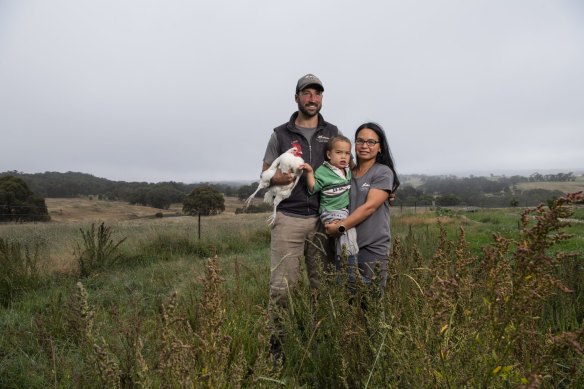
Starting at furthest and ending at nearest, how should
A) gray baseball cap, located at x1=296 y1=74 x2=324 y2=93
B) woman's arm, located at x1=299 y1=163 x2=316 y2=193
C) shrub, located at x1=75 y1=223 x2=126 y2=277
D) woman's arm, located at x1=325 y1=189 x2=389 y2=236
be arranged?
shrub, located at x1=75 y1=223 x2=126 y2=277 < gray baseball cap, located at x1=296 y1=74 x2=324 y2=93 < woman's arm, located at x1=299 y1=163 x2=316 y2=193 < woman's arm, located at x1=325 y1=189 x2=389 y2=236

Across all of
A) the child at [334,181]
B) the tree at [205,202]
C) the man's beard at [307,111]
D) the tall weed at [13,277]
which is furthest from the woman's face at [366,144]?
the tree at [205,202]

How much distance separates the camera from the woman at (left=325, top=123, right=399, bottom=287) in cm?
296

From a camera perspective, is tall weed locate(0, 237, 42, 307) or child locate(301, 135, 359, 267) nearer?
child locate(301, 135, 359, 267)

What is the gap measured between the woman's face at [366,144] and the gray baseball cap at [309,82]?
0.67 m

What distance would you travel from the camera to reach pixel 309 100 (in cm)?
350

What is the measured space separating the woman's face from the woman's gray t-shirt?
0.40ft

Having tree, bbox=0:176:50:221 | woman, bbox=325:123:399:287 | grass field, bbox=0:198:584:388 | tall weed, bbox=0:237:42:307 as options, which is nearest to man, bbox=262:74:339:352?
grass field, bbox=0:198:584:388

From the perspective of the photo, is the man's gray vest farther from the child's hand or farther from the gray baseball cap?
the gray baseball cap

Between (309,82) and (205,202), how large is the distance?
48.9m

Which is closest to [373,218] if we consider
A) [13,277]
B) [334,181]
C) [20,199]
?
[334,181]

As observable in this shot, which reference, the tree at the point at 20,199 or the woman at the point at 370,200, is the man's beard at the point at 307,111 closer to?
the woman at the point at 370,200

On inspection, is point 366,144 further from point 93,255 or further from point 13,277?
point 93,255

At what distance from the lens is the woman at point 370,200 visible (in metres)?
2.96

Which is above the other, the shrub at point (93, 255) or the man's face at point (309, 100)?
the man's face at point (309, 100)
